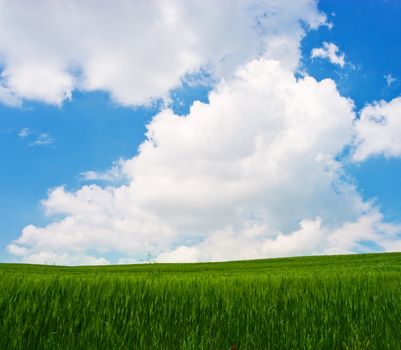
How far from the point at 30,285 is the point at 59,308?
781mm

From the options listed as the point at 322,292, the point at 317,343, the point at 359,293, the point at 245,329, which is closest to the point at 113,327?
the point at 245,329

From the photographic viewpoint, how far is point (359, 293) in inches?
314

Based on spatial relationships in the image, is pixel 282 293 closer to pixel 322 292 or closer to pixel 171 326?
pixel 322 292

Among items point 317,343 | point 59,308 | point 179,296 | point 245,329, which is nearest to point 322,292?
point 317,343

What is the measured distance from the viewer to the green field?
228 inches

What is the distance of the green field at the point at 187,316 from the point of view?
5.78 m

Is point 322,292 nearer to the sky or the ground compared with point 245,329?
nearer to the sky

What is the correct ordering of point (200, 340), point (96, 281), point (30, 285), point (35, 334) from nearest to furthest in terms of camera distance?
point (35, 334) → point (200, 340) → point (30, 285) → point (96, 281)

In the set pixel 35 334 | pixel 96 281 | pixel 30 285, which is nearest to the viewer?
pixel 35 334

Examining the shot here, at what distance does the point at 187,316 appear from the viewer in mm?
6492

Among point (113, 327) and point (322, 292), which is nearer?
point (113, 327)

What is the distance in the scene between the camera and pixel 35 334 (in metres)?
5.66

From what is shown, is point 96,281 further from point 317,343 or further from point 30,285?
point 317,343

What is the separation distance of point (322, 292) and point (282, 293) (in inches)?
30.6
